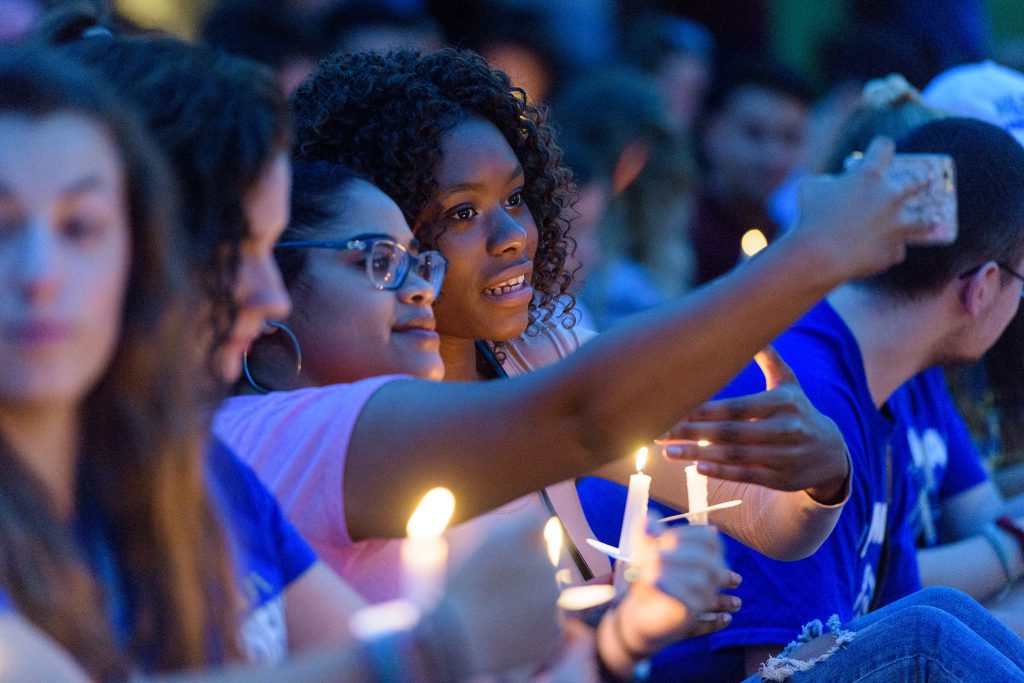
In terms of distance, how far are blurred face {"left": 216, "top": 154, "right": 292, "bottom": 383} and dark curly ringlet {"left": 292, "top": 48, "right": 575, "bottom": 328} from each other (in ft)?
2.90

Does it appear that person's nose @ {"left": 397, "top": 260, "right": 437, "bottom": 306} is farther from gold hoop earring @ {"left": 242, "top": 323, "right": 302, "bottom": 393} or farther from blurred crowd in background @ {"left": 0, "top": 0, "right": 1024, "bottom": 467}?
blurred crowd in background @ {"left": 0, "top": 0, "right": 1024, "bottom": 467}

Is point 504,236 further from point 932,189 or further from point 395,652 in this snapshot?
point 395,652

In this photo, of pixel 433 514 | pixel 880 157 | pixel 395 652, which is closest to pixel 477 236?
pixel 880 157

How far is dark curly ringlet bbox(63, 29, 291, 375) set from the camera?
4.70 feet

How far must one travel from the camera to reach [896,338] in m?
2.92

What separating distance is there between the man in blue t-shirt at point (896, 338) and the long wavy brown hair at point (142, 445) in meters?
1.37

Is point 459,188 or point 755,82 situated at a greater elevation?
point 459,188

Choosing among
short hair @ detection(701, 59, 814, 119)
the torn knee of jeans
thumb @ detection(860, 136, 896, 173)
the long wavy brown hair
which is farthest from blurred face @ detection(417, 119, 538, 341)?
short hair @ detection(701, 59, 814, 119)

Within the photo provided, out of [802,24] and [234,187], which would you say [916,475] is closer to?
[234,187]

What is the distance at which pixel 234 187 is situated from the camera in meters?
1.44

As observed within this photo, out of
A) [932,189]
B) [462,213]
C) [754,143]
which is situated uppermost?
[932,189]

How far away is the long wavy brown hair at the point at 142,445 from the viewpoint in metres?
1.21

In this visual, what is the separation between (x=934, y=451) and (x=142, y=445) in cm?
259

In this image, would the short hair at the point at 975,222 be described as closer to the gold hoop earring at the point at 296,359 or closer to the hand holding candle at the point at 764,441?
the hand holding candle at the point at 764,441
